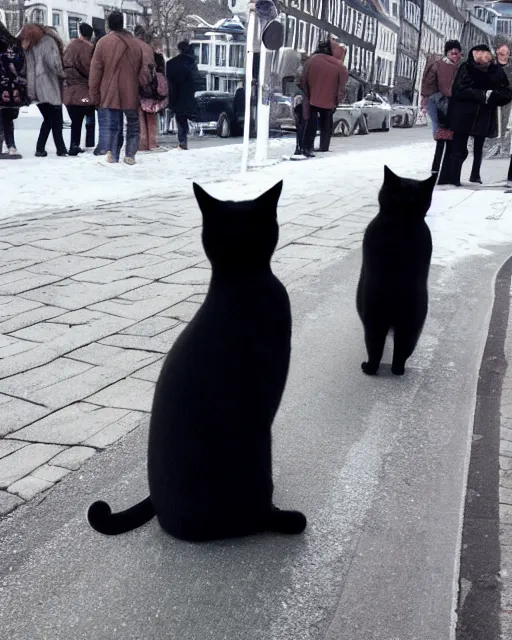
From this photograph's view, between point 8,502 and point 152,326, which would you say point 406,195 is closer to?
point 152,326

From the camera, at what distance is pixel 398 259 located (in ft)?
11.8

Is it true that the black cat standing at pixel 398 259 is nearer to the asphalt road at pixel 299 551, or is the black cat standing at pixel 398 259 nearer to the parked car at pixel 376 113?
the asphalt road at pixel 299 551

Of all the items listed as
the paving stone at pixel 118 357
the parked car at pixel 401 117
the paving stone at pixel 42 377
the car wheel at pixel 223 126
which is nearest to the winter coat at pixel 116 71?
the car wheel at pixel 223 126

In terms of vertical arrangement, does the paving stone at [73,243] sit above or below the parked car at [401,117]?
above

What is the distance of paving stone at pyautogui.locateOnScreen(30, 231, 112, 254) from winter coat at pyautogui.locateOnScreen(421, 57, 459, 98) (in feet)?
18.4

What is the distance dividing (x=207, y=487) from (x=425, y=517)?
2.73 feet

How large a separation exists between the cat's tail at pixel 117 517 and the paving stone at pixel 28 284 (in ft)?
9.69

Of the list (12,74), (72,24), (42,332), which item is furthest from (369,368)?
(72,24)

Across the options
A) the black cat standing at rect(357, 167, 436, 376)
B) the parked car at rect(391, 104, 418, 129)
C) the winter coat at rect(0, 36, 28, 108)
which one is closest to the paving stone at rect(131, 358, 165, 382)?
the black cat standing at rect(357, 167, 436, 376)

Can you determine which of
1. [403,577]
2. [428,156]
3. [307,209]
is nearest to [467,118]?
[307,209]

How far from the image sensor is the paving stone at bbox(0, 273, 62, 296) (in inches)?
201

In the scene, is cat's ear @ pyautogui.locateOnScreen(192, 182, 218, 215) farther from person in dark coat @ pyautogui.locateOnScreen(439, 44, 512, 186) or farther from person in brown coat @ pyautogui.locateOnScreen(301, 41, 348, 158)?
person in brown coat @ pyautogui.locateOnScreen(301, 41, 348, 158)

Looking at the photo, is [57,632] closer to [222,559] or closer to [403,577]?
[222,559]

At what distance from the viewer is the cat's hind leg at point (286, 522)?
2441mm
